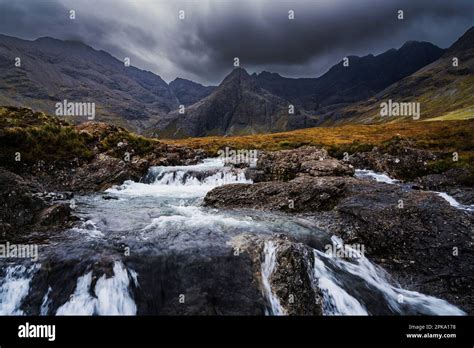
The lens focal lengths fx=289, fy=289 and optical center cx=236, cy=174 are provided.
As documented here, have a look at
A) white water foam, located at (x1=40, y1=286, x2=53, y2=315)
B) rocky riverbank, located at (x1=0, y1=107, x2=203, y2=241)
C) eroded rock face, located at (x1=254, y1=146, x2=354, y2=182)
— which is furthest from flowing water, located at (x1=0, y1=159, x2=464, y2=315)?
eroded rock face, located at (x1=254, y1=146, x2=354, y2=182)

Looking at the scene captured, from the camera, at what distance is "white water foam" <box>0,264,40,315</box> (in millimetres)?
10375

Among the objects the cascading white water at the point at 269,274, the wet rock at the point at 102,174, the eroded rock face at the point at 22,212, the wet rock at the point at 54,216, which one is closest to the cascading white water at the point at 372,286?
the cascading white water at the point at 269,274

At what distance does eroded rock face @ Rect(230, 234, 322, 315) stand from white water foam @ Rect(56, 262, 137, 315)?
5243 mm

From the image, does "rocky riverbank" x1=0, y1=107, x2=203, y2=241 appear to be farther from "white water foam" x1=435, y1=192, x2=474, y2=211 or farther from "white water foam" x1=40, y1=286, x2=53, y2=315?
"white water foam" x1=435, y1=192, x2=474, y2=211

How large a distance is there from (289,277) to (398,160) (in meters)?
33.7

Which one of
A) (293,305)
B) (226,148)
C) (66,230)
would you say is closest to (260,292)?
(293,305)

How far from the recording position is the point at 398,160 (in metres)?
38.4

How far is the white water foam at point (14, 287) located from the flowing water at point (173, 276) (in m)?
0.03

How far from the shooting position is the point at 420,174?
34906 millimetres

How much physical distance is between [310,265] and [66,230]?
1325 centimetres

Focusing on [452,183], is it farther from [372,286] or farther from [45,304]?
[45,304]

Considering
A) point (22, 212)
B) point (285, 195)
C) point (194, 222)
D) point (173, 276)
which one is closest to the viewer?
point (173, 276)

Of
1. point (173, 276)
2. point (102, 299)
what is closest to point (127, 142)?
point (173, 276)
